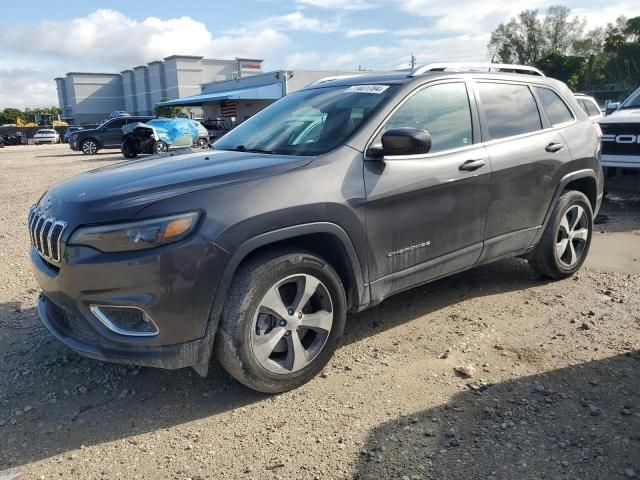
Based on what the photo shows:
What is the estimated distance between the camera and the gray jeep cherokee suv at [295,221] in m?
2.81

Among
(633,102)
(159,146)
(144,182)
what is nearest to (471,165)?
(144,182)

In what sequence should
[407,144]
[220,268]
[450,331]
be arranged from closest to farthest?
[220,268] → [407,144] → [450,331]

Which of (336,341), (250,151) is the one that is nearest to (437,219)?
(336,341)

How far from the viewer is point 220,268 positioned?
2867 mm

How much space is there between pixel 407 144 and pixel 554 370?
167 centimetres

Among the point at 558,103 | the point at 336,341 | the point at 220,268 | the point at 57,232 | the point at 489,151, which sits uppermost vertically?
the point at 558,103

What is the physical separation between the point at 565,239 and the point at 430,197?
6.41ft

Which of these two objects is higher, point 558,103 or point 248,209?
point 558,103

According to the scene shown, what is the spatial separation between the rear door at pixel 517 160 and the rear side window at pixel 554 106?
2 cm

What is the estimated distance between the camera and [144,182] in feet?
10.1

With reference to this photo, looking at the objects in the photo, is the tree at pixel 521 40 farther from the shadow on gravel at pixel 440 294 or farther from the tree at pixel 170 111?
the shadow on gravel at pixel 440 294

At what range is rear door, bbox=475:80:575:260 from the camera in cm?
425

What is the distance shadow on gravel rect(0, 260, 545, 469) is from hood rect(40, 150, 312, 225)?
3.60ft

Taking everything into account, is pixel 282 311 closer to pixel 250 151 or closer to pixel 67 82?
pixel 250 151
